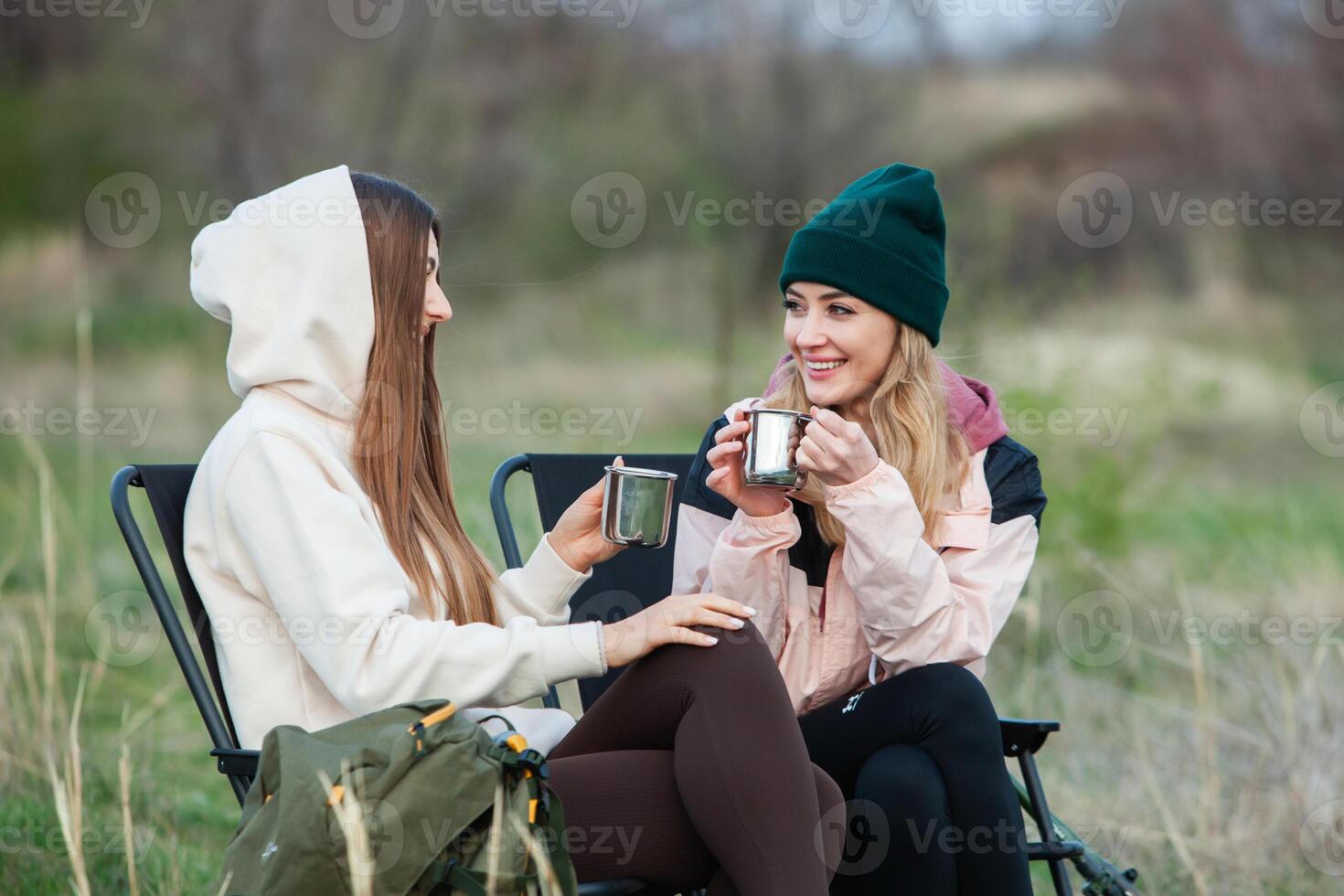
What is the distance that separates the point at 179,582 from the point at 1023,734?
1.35 meters

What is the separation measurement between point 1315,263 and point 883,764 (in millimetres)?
9052

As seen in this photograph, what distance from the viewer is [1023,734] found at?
2.34 metres

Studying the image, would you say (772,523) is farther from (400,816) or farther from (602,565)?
(400,816)

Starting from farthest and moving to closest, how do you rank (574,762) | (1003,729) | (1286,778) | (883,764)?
(1286,778)
(1003,729)
(883,764)
(574,762)

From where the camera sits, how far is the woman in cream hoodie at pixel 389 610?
1857 mm

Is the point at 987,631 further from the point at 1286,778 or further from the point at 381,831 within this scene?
the point at 1286,778

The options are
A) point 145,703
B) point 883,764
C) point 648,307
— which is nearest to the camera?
point 883,764

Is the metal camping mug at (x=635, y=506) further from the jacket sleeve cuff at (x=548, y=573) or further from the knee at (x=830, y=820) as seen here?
the knee at (x=830, y=820)

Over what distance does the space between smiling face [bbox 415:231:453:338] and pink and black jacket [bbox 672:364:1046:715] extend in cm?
53

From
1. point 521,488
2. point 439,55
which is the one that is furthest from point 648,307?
point 521,488

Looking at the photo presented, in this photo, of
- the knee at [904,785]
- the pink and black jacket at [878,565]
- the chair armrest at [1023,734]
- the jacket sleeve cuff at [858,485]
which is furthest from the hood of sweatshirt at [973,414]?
the knee at [904,785]

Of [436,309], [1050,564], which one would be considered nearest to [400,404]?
[436,309]

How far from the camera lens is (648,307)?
980 centimetres

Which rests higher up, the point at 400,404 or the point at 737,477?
the point at 400,404
